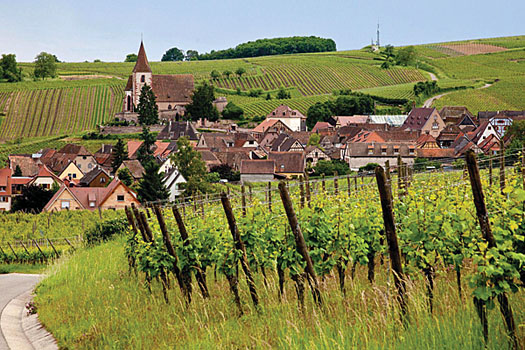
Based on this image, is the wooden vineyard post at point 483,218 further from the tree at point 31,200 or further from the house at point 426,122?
the house at point 426,122

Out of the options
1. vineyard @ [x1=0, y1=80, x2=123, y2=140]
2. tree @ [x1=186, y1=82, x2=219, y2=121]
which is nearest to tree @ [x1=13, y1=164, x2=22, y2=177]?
vineyard @ [x1=0, y1=80, x2=123, y2=140]

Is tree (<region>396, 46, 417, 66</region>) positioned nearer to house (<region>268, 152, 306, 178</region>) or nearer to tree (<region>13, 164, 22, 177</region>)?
house (<region>268, 152, 306, 178</region>)

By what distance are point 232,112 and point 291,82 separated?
35.8 metres

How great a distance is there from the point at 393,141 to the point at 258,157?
17.6m

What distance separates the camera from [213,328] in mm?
8367

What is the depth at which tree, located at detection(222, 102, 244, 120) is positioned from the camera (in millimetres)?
112688

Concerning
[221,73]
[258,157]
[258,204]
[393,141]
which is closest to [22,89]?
[221,73]

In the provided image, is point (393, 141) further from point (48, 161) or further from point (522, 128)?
point (48, 161)

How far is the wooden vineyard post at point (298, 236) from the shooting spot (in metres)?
7.73

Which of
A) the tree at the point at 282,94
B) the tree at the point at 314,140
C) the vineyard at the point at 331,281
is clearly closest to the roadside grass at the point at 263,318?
the vineyard at the point at 331,281

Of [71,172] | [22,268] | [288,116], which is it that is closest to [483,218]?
[22,268]

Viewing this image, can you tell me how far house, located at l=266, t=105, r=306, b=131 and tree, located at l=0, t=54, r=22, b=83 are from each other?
2348 inches

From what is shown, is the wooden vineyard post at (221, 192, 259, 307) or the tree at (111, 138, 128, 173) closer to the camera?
the wooden vineyard post at (221, 192, 259, 307)

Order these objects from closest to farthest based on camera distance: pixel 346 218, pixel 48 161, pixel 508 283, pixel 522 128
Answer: pixel 508 283 < pixel 346 218 < pixel 522 128 < pixel 48 161
